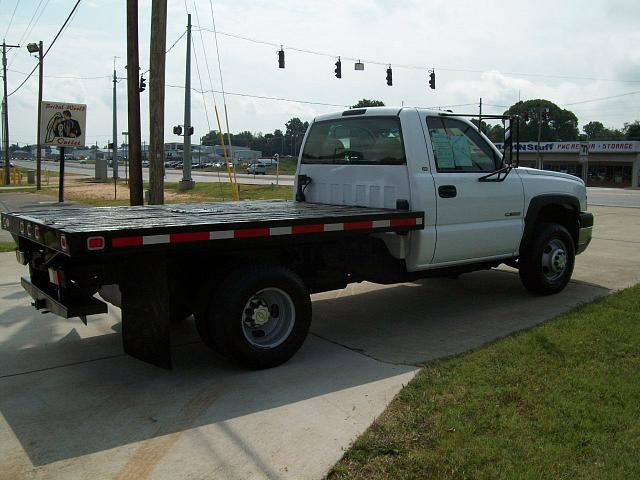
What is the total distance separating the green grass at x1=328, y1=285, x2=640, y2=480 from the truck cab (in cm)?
126

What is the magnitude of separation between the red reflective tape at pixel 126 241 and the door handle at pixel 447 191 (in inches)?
122

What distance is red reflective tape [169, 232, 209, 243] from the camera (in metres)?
4.38

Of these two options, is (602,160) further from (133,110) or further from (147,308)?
(147,308)

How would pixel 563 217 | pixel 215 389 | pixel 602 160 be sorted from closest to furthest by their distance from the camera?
pixel 215 389 → pixel 563 217 → pixel 602 160

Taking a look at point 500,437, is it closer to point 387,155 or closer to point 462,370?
point 462,370

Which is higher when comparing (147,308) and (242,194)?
(242,194)

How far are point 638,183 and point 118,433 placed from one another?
58.5 metres

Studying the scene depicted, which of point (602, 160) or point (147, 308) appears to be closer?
point (147, 308)

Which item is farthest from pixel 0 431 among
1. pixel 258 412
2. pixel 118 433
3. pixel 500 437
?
pixel 500 437

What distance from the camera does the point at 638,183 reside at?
179 feet

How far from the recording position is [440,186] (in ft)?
20.2

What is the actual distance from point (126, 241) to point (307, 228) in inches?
58.6

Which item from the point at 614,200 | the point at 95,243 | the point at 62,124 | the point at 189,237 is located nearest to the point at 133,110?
the point at 62,124

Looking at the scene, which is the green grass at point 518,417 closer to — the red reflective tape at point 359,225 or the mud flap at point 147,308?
the red reflective tape at point 359,225
